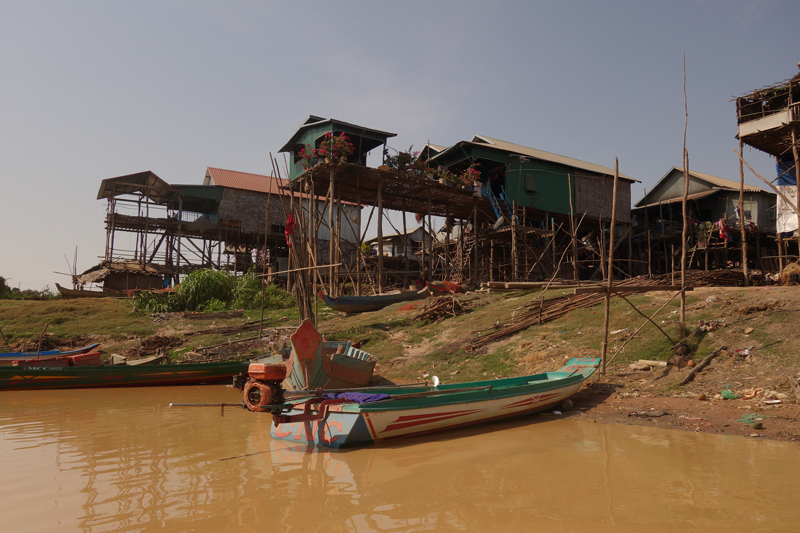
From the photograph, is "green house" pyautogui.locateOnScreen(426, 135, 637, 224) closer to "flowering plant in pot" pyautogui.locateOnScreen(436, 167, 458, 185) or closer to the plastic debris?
"flowering plant in pot" pyautogui.locateOnScreen(436, 167, 458, 185)

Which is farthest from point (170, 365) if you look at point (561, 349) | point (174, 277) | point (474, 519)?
point (174, 277)

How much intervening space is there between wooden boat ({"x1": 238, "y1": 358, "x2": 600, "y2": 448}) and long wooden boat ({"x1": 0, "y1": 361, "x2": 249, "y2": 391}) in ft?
21.9

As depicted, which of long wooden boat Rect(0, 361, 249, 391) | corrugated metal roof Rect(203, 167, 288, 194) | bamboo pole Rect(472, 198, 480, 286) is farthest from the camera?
corrugated metal roof Rect(203, 167, 288, 194)

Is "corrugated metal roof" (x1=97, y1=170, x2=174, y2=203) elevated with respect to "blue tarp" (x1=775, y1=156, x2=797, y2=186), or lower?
elevated

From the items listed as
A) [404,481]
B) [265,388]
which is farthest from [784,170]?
[265,388]

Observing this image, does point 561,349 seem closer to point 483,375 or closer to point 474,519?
point 483,375

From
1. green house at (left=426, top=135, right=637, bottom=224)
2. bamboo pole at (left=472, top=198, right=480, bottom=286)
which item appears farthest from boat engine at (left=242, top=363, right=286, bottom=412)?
green house at (left=426, top=135, right=637, bottom=224)

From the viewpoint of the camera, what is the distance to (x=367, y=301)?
18.2 meters

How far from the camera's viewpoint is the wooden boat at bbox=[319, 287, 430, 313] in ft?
57.2

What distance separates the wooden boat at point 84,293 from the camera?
26.7m

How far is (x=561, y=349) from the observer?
37.4 feet

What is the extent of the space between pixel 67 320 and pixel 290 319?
9.07 m

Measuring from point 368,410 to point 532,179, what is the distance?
21.9 m

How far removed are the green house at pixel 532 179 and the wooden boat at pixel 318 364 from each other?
51.4 ft
